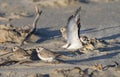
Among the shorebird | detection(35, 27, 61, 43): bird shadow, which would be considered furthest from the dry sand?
the shorebird

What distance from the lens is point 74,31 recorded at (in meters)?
15.3

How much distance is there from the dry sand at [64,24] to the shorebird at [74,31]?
25 cm

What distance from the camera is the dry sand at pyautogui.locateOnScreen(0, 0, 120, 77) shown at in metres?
13.9

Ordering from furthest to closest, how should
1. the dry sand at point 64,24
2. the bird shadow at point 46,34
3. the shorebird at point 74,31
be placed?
the bird shadow at point 46,34
the shorebird at point 74,31
the dry sand at point 64,24

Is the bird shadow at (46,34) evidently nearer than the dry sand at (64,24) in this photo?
No

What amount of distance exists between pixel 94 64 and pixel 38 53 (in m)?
1.22

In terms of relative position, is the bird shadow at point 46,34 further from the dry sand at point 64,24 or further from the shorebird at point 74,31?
the shorebird at point 74,31

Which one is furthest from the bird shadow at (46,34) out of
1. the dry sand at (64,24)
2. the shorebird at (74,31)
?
the shorebird at (74,31)

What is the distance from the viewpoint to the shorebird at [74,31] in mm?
15281

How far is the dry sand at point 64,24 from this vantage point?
1392 centimetres

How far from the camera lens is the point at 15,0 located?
2405 centimetres

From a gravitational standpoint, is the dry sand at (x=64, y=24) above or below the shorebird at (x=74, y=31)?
below

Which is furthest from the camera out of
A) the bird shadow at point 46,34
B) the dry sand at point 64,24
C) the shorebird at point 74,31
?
the bird shadow at point 46,34

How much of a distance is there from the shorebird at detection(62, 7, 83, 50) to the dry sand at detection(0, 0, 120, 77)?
25 cm
